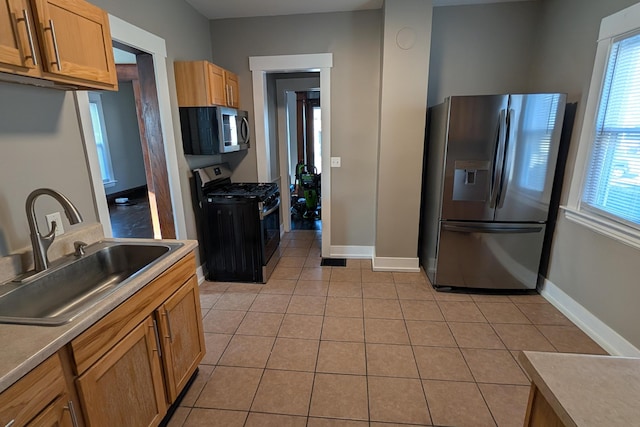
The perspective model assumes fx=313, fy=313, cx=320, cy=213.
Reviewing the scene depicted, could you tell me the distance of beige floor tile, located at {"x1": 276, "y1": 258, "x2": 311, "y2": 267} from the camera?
369cm

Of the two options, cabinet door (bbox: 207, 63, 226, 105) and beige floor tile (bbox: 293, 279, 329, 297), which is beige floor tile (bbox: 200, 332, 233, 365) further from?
cabinet door (bbox: 207, 63, 226, 105)

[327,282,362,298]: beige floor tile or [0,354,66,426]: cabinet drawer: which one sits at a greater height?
[0,354,66,426]: cabinet drawer

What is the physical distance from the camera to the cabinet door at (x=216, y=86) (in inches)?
113

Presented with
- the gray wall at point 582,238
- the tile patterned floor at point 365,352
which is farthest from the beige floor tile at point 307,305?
the gray wall at point 582,238

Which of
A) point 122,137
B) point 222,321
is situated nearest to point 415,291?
point 222,321

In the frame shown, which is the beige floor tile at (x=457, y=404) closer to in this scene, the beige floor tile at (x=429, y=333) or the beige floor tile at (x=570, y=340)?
the beige floor tile at (x=429, y=333)

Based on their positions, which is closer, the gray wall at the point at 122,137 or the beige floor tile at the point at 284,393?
the beige floor tile at the point at 284,393

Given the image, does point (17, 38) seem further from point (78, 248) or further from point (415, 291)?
point (415, 291)

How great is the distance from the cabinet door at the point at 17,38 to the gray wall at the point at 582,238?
3333 mm

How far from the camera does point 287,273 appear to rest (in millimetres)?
3475

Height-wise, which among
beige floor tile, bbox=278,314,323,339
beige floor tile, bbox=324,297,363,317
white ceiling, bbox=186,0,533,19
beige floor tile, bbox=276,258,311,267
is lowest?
beige floor tile, bbox=278,314,323,339

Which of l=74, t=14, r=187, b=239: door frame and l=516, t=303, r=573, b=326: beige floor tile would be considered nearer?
Answer: l=74, t=14, r=187, b=239: door frame

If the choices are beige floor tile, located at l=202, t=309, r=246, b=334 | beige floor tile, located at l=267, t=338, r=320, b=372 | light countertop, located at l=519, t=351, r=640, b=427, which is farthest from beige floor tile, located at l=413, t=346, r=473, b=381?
beige floor tile, located at l=202, t=309, r=246, b=334

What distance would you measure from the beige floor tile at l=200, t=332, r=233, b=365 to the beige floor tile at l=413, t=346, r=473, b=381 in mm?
1369
